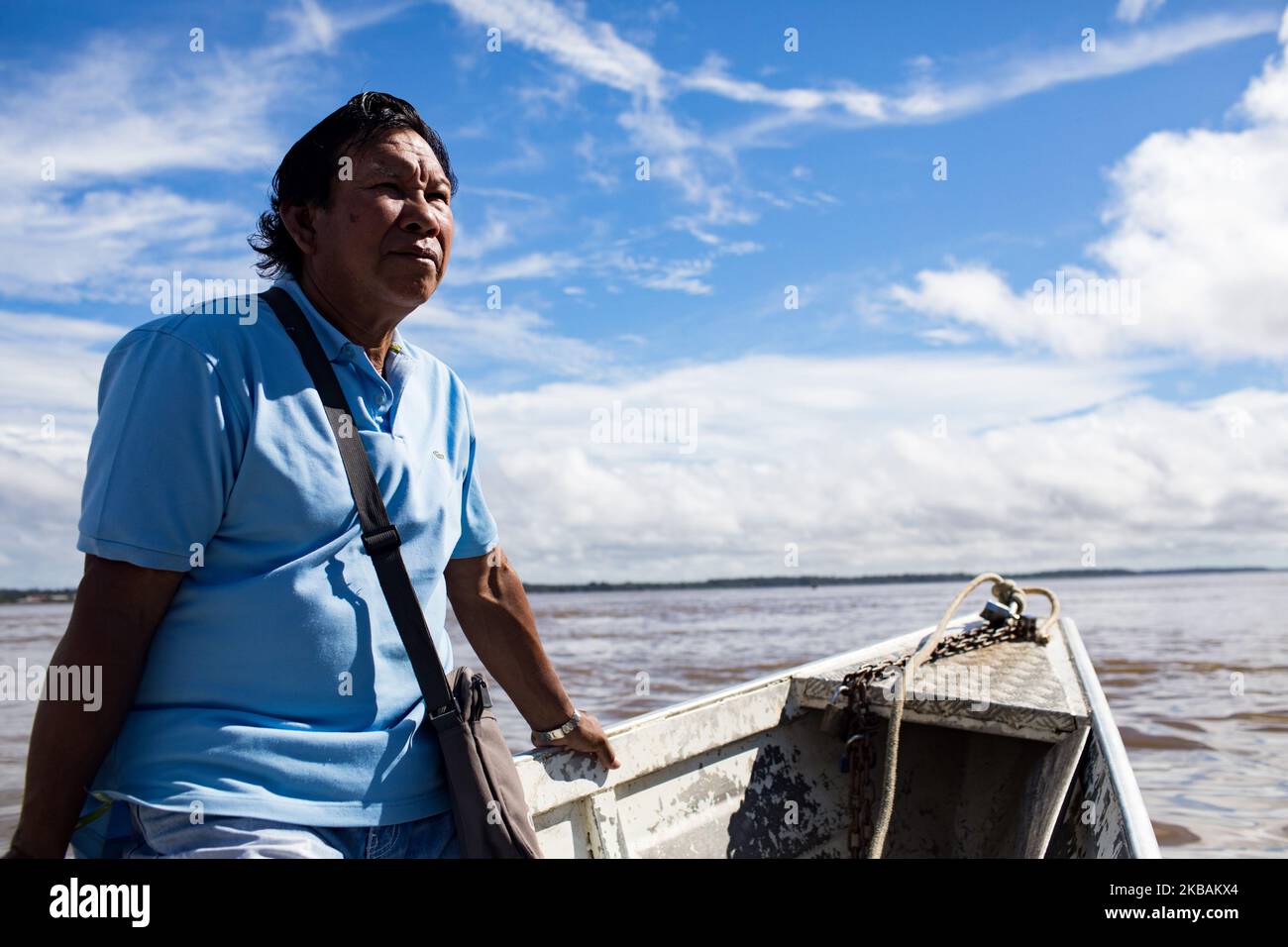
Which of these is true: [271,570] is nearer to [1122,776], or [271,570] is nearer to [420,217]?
[420,217]

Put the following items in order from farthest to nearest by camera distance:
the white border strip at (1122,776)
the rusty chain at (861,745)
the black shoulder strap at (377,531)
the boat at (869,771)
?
the rusty chain at (861,745)
the boat at (869,771)
the white border strip at (1122,776)
the black shoulder strap at (377,531)

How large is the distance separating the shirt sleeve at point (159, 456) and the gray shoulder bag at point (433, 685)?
0.70 feet

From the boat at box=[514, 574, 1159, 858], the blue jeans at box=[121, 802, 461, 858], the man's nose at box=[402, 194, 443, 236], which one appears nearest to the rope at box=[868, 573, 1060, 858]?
the boat at box=[514, 574, 1159, 858]

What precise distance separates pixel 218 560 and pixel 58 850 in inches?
18.9

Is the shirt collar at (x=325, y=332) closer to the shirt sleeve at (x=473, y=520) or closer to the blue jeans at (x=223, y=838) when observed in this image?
the shirt sleeve at (x=473, y=520)

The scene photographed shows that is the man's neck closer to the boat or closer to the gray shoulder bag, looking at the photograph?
the gray shoulder bag

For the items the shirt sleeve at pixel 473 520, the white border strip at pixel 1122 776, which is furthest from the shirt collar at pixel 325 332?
the white border strip at pixel 1122 776

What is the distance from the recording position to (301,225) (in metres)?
1.87

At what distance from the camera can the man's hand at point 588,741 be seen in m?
2.52

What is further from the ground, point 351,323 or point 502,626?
point 351,323

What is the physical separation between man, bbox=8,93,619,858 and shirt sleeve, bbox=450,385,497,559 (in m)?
0.28

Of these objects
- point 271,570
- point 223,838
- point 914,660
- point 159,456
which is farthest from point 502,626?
point 914,660

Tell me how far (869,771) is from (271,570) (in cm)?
289
